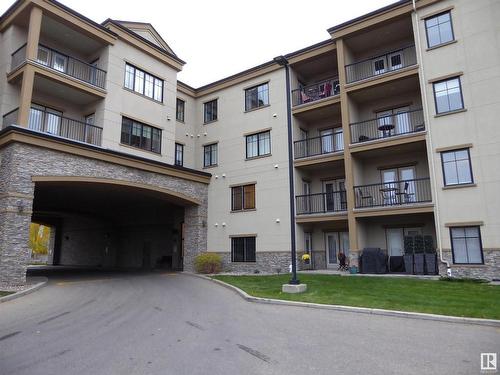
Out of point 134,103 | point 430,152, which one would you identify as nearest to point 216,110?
point 134,103

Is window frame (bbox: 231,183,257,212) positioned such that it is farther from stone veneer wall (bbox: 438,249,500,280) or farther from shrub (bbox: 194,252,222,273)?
stone veneer wall (bbox: 438,249,500,280)

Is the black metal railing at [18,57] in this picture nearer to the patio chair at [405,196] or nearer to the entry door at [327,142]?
the entry door at [327,142]

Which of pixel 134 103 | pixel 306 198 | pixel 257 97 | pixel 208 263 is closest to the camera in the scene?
pixel 134 103

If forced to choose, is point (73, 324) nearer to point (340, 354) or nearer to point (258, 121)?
point (340, 354)

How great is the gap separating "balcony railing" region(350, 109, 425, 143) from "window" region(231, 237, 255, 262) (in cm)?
878

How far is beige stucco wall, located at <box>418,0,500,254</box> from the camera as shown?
53.2ft

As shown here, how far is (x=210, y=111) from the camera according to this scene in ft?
90.4

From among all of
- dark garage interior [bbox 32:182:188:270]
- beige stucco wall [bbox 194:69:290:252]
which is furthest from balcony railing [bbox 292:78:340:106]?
dark garage interior [bbox 32:182:188:270]

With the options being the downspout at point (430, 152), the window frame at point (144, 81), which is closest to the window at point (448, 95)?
the downspout at point (430, 152)

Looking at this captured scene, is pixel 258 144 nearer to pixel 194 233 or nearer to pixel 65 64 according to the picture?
pixel 194 233

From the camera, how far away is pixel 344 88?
68.1 ft

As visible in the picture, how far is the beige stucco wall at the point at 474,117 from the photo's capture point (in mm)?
16219

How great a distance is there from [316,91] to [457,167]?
987 centimetres

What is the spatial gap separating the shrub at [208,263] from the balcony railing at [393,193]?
349 inches
